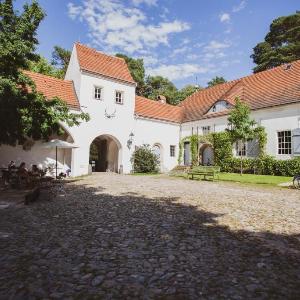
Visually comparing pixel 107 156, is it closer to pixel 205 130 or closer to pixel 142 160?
pixel 142 160

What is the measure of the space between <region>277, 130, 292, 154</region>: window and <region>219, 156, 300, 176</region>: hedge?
1002 millimetres

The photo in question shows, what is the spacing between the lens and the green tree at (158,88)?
49266 mm

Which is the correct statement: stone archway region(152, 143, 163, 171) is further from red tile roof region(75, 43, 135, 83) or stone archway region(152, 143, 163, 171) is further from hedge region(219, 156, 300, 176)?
red tile roof region(75, 43, 135, 83)

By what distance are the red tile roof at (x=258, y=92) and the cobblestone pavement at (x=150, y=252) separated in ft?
50.9

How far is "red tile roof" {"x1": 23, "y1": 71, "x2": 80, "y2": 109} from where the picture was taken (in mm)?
21484

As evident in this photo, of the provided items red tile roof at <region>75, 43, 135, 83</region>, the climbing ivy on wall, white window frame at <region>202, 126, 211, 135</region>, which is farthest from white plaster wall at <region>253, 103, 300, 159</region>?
red tile roof at <region>75, 43, 135, 83</region>

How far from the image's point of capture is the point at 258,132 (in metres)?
23.1

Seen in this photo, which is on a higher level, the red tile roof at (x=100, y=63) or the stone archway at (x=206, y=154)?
the red tile roof at (x=100, y=63)

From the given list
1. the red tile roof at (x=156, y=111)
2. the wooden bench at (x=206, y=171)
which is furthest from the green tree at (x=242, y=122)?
the red tile roof at (x=156, y=111)

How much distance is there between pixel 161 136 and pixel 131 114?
444 centimetres

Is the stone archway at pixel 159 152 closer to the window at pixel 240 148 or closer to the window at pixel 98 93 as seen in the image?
the window at pixel 240 148

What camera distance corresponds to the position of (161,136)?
93.9 ft

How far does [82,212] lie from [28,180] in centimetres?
619

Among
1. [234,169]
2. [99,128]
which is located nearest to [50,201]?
[99,128]
